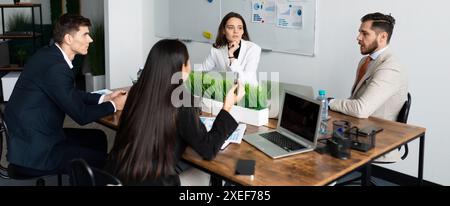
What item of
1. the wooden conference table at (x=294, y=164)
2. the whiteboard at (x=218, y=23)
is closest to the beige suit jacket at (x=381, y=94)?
the wooden conference table at (x=294, y=164)

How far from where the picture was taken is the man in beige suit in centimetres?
265

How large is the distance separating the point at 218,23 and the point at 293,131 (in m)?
2.72

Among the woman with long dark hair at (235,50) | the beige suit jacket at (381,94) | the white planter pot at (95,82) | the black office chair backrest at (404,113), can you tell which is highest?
the woman with long dark hair at (235,50)

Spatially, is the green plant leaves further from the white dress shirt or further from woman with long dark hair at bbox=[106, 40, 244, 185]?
the white dress shirt

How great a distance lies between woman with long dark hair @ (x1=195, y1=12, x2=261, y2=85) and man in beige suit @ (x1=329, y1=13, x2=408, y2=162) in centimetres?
89

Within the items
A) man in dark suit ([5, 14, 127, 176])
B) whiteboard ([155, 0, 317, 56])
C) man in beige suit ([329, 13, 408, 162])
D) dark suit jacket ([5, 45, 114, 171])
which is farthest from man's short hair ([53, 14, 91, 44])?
whiteboard ([155, 0, 317, 56])

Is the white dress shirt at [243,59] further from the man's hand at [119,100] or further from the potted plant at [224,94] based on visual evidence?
the man's hand at [119,100]

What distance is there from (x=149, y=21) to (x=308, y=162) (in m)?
4.13

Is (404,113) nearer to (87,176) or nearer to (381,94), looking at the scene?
(381,94)

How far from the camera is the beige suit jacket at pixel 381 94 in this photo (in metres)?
2.63

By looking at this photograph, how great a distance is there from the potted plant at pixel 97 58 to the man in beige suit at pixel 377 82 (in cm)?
380
